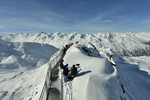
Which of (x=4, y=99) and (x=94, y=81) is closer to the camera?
(x=94, y=81)

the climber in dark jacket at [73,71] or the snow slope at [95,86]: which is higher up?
the climber in dark jacket at [73,71]

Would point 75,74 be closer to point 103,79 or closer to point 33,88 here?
point 103,79

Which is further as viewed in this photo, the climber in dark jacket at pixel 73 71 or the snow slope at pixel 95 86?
the climber in dark jacket at pixel 73 71

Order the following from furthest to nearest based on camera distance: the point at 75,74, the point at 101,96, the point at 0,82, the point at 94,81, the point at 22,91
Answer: the point at 0,82 < the point at 22,91 < the point at 75,74 < the point at 94,81 < the point at 101,96

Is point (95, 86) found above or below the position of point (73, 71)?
below

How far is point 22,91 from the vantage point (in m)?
15.6

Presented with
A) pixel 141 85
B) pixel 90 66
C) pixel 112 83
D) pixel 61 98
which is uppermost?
pixel 90 66

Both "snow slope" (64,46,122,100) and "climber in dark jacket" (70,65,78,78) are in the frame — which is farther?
"climber in dark jacket" (70,65,78,78)

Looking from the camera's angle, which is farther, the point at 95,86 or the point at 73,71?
the point at 73,71

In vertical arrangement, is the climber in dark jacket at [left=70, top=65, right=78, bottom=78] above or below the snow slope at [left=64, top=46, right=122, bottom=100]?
above

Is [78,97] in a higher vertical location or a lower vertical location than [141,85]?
higher

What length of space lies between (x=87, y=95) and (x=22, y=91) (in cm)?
988

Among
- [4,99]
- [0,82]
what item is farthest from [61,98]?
[0,82]

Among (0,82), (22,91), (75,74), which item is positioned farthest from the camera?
(0,82)
